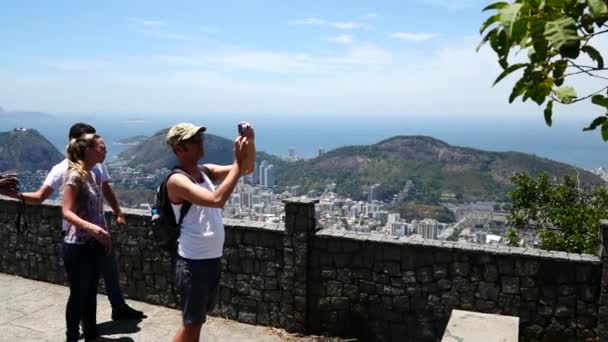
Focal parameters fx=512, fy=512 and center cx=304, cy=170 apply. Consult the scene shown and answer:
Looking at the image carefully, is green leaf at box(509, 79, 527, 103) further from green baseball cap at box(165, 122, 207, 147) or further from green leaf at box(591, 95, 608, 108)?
green baseball cap at box(165, 122, 207, 147)

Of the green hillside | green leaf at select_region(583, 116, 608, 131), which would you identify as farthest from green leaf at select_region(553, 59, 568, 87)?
the green hillside

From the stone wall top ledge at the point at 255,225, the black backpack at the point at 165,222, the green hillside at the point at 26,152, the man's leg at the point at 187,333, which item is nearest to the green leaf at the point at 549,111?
the black backpack at the point at 165,222

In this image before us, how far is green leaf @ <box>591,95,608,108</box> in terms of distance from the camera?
165 cm

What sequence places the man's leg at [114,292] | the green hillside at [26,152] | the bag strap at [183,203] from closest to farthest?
1. the bag strap at [183,203]
2. the man's leg at [114,292]
3. the green hillside at [26,152]

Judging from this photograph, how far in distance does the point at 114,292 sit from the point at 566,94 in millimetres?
5062

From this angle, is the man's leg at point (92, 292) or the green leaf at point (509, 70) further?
the man's leg at point (92, 292)

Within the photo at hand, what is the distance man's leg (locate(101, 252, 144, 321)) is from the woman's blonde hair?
115 centimetres

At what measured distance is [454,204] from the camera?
121ft

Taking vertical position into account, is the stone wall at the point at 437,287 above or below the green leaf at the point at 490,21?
below

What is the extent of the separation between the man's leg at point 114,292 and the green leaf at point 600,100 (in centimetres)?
460

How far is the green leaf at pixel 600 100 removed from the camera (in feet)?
5.42

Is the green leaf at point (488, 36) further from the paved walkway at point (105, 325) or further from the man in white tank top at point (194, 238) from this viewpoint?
the paved walkway at point (105, 325)

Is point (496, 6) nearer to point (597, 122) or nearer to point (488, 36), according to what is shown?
point (488, 36)

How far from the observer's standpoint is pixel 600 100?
1657 mm
